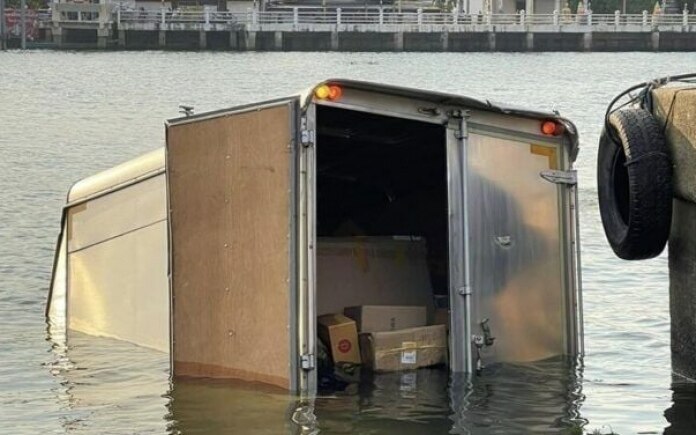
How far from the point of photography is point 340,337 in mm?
10672

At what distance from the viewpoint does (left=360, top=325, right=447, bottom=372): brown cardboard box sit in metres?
10.6

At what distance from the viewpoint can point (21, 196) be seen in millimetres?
25859

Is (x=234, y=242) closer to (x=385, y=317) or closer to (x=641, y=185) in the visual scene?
(x=385, y=317)

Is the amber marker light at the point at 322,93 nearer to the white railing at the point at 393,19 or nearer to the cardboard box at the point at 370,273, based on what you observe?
the cardboard box at the point at 370,273

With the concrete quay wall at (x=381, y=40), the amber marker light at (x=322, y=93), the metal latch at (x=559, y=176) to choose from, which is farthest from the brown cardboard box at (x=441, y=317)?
the concrete quay wall at (x=381, y=40)

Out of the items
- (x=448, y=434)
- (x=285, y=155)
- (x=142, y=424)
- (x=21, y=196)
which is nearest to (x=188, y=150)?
(x=285, y=155)

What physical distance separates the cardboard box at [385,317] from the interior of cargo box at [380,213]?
137 mm

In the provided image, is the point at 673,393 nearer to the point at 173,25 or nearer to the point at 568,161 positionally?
the point at 568,161

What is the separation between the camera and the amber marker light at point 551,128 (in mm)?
10258

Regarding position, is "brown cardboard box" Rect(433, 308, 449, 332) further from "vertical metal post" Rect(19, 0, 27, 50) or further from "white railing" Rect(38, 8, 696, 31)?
"vertical metal post" Rect(19, 0, 27, 50)

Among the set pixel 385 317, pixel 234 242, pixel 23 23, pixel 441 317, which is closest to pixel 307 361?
pixel 234 242

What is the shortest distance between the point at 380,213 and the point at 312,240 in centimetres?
379


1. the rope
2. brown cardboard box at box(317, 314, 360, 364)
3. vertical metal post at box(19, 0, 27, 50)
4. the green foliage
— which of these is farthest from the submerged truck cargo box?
the green foliage

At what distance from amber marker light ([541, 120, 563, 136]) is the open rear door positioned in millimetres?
1884
